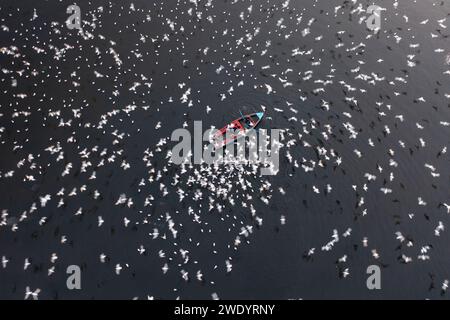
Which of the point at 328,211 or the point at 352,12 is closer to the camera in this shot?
the point at 328,211

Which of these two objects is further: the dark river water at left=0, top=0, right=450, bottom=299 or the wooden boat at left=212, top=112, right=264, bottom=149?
the wooden boat at left=212, top=112, right=264, bottom=149

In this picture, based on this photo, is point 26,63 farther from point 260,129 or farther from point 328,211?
point 328,211

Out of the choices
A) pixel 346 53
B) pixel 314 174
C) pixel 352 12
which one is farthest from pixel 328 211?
pixel 352 12

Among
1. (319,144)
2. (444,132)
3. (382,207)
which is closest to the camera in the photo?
(382,207)

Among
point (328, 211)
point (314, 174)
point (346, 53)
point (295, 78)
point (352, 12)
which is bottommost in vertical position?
point (328, 211)
